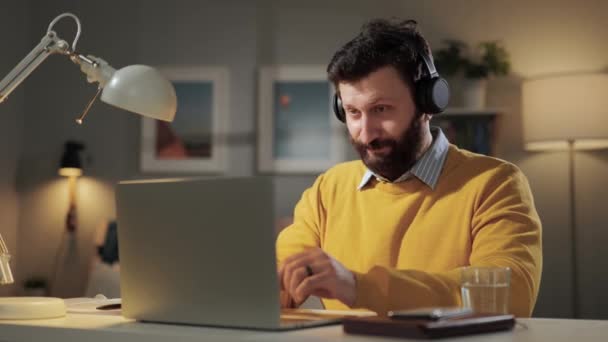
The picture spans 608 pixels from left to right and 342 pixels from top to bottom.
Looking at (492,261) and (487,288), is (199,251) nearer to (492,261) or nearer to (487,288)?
(487,288)

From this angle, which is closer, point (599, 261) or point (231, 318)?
point (231, 318)

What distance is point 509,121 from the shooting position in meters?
4.87

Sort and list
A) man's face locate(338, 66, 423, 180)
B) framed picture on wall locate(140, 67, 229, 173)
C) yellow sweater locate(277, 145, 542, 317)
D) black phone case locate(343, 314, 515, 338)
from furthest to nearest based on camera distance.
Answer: framed picture on wall locate(140, 67, 229, 173) < man's face locate(338, 66, 423, 180) < yellow sweater locate(277, 145, 542, 317) < black phone case locate(343, 314, 515, 338)

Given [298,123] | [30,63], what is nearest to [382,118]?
[30,63]

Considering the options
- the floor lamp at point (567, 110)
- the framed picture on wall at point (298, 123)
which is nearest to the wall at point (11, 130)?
the framed picture on wall at point (298, 123)

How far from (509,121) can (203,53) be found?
190 centimetres

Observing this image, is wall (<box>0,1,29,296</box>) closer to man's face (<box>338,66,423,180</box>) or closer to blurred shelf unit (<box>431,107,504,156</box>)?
blurred shelf unit (<box>431,107,504,156</box>)

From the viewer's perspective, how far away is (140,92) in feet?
4.92

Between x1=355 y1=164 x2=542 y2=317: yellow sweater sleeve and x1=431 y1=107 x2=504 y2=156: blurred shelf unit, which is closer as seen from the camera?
x1=355 y1=164 x2=542 y2=317: yellow sweater sleeve

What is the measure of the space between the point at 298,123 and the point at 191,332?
12.9 feet

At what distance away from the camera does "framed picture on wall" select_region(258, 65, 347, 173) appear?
5.07 metres

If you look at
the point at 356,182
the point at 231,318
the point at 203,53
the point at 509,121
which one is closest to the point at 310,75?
the point at 203,53

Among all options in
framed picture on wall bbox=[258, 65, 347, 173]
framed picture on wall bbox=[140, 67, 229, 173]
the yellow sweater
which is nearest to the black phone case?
the yellow sweater

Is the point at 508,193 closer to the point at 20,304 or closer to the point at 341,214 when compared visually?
the point at 341,214
